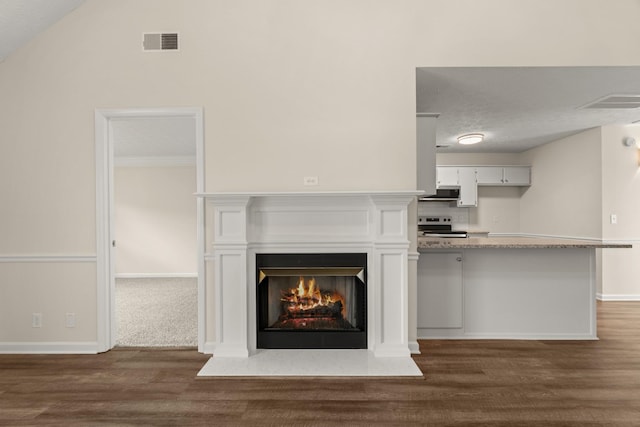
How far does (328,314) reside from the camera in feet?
10.6

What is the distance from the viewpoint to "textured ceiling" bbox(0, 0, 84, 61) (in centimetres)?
283

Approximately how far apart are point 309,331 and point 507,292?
6.44 feet

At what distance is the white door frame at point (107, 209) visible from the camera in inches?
123

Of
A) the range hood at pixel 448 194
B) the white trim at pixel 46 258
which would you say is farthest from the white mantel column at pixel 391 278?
the range hood at pixel 448 194

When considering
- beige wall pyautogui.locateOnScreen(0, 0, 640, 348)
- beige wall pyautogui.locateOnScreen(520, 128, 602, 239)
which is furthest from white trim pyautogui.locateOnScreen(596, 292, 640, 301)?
beige wall pyautogui.locateOnScreen(0, 0, 640, 348)

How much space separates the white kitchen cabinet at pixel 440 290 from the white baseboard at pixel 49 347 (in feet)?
9.87

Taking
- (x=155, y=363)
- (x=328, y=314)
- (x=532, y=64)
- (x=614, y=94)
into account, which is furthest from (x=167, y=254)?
(x=614, y=94)

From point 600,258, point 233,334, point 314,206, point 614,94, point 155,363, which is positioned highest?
point 614,94

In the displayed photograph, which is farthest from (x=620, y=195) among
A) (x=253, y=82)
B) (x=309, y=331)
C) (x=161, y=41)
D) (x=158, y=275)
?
(x=158, y=275)

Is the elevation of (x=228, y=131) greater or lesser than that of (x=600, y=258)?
greater

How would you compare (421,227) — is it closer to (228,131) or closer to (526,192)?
(526,192)

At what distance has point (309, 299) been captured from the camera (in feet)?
10.6

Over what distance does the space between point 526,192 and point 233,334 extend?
5.86 m

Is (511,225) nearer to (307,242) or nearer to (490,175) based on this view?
(490,175)
